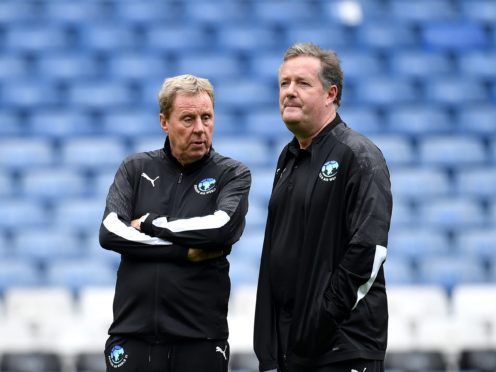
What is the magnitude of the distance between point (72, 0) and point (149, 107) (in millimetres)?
1498

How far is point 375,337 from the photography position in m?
3.04

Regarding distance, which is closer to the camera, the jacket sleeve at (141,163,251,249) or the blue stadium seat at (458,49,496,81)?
the jacket sleeve at (141,163,251,249)

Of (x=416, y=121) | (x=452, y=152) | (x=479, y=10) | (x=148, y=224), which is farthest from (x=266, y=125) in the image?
(x=148, y=224)

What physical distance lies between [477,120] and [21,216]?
3.96 m

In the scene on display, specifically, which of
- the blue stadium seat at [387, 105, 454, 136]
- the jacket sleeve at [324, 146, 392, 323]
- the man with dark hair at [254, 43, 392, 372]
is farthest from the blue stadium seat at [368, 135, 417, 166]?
the jacket sleeve at [324, 146, 392, 323]

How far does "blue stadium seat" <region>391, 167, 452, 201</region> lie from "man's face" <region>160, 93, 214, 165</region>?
184 inches

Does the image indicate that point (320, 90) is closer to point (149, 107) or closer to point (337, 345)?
point (337, 345)

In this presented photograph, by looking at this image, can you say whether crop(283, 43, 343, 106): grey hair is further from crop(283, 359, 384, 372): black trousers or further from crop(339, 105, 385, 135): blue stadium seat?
crop(339, 105, 385, 135): blue stadium seat

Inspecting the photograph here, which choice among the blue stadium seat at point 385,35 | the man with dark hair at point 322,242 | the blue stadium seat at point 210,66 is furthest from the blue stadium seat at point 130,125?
the man with dark hair at point 322,242

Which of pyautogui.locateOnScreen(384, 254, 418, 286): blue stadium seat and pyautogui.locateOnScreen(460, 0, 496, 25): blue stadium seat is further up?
pyautogui.locateOnScreen(460, 0, 496, 25): blue stadium seat

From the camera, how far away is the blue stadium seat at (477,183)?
8125 millimetres

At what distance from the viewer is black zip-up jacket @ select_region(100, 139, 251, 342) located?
3.31 meters

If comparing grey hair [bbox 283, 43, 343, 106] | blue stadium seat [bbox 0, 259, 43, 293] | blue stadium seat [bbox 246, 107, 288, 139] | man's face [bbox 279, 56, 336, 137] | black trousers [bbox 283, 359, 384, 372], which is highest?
blue stadium seat [bbox 246, 107, 288, 139]

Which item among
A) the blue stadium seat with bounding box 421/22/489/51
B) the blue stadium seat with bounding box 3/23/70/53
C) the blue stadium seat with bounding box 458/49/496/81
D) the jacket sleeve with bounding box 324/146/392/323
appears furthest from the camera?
the blue stadium seat with bounding box 421/22/489/51
